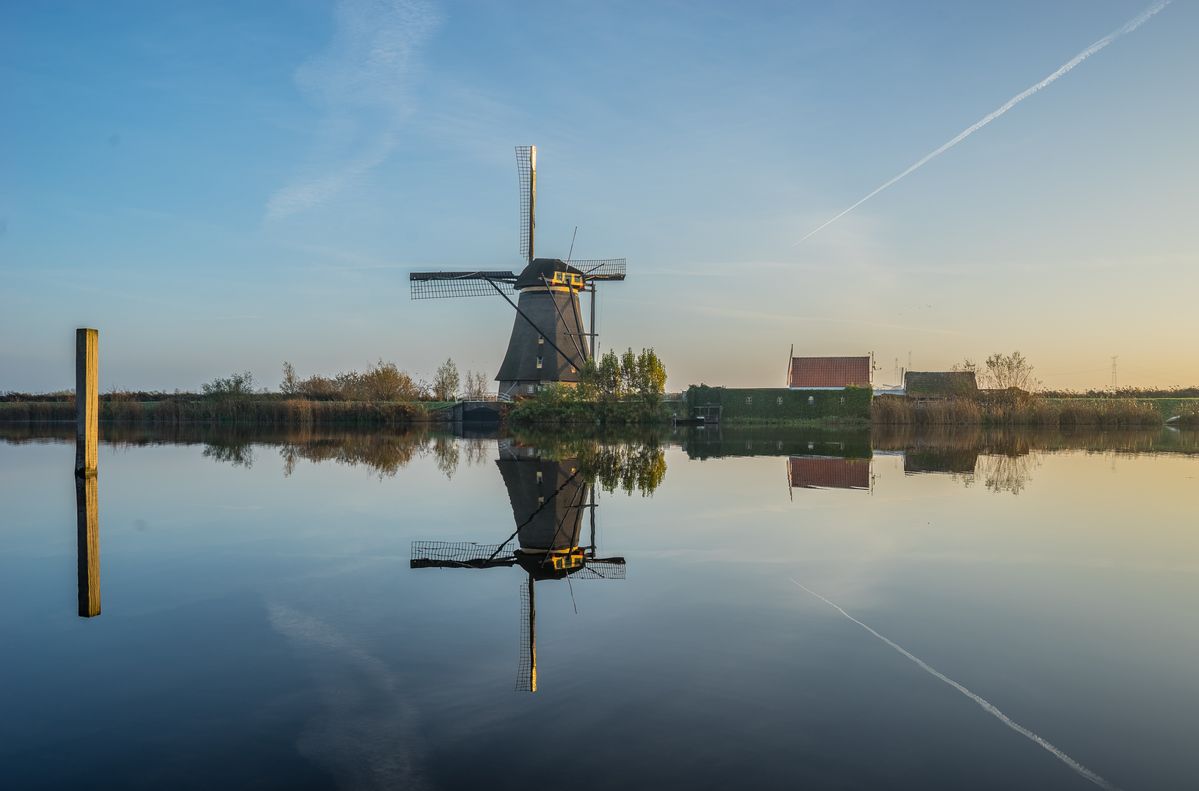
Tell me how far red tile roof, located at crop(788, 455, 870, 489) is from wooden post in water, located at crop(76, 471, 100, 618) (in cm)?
938

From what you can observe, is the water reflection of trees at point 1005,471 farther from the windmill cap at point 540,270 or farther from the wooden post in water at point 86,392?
the windmill cap at point 540,270

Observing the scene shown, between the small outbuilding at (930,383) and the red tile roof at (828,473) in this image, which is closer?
the red tile roof at (828,473)

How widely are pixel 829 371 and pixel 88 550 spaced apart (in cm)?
4721

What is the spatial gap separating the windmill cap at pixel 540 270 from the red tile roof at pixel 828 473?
807 inches

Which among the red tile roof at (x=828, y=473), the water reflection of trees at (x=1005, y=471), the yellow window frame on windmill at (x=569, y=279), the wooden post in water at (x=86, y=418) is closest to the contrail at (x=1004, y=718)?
the red tile roof at (x=828, y=473)

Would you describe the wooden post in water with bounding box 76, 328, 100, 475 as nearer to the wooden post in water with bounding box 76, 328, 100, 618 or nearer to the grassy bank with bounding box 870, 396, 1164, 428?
the wooden post in water with bounding box 76, 328, 100, 618

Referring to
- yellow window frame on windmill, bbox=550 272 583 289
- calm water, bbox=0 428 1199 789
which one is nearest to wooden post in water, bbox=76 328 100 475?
calm water, bbox=0 428 1199 789

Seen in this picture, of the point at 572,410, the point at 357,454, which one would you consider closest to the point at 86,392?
the point at 357,454

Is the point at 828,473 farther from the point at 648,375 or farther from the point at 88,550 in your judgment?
the point at 648,375

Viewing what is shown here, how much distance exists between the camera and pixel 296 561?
250 inches

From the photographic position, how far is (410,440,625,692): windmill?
4670 millimetres

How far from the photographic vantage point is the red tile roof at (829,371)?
48.7 meters

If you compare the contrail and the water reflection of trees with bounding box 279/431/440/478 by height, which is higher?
the water reflection of trees with bounding box 279/431/440/478

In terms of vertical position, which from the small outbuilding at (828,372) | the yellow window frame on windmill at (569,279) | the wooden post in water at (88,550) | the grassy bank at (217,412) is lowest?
the wooden post in water at (88,550)
